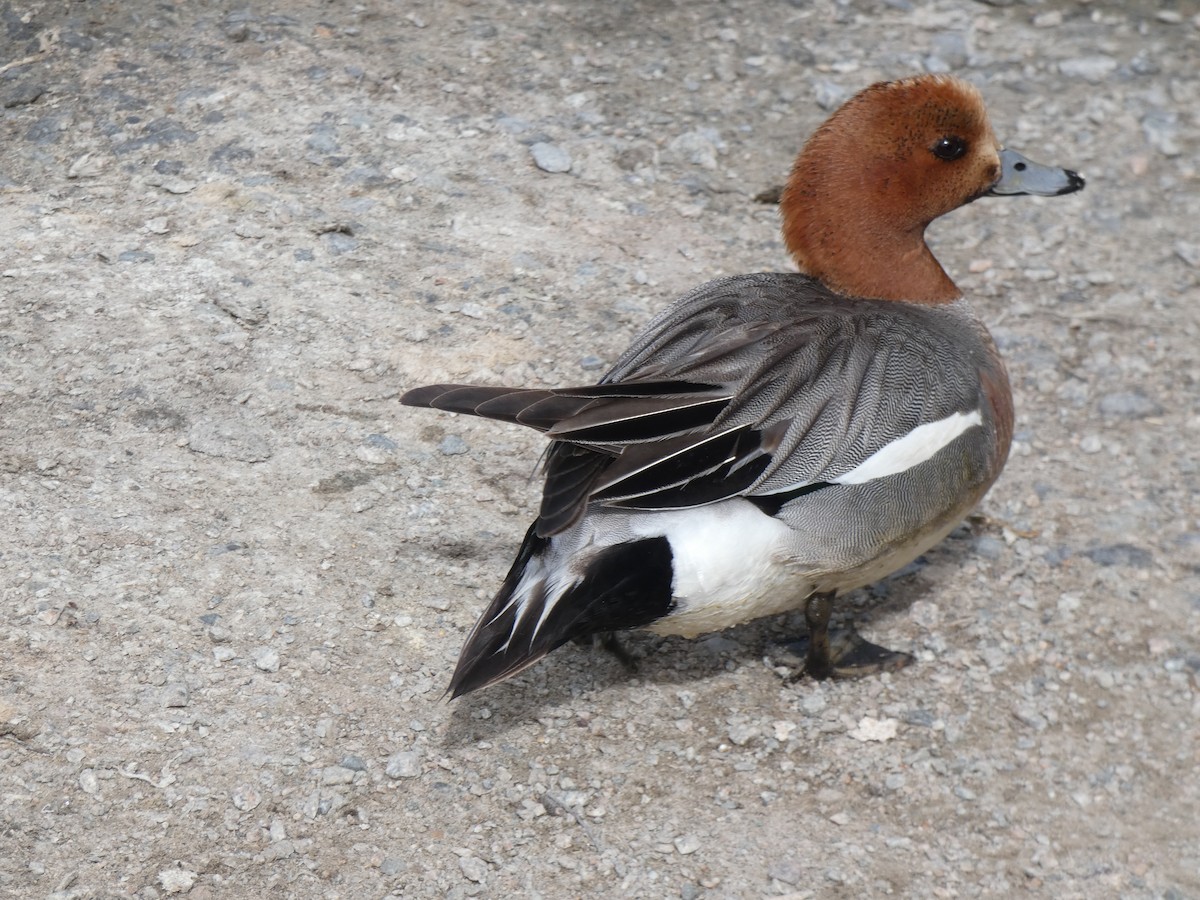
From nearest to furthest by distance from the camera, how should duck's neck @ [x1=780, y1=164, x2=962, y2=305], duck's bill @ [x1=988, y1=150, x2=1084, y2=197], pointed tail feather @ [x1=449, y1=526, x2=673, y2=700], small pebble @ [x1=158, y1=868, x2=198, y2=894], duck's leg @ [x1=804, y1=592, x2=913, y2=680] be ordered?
1. small pebble @ [x1=158, y1=868, x2=198, y2=894]
2. pointed tail feather @ [x1=449, y1=526, x2=673, y2=700]
3. duck's leg @ [x1=804, y1=592, x2=913, y2=680]
4. duck's neck @ [x1=780, y1=164, x2=962, y2=305]
5. duck's bill @ [x1=988, y1=150, x2=1084, y2=197]

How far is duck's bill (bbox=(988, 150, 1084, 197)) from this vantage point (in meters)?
3.69

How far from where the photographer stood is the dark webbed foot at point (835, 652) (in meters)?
3.19

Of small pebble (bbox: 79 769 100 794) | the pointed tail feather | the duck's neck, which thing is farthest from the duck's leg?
small pebble (bbox: 79 769 100 794)

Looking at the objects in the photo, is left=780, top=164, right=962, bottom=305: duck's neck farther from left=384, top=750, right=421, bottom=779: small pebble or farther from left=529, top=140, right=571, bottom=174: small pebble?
left=384, top=750, right=421, bottom=779: small pebble

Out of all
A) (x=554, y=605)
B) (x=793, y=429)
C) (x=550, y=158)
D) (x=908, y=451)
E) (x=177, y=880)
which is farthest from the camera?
(x=550, y=158)

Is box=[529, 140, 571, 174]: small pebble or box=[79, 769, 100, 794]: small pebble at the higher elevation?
box=[529, 140, 571, 174]: small pebble

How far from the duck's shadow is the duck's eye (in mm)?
1034

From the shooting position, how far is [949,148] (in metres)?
3.47

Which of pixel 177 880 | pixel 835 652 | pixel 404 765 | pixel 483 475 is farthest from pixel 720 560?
pixel 177 880

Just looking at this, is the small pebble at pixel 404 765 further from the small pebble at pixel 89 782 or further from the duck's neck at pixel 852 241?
the duck's neck at pixel 852 241

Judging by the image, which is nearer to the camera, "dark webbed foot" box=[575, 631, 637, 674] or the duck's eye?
"dark webbed foot" box=[575, 631, 637, 674]

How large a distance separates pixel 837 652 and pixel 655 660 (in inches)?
17.5

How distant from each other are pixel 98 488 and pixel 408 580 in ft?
2.50

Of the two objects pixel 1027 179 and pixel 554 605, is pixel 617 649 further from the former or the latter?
pixel 1027 179
